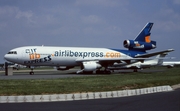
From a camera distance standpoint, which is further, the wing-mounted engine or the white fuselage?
the wing-mounted engine

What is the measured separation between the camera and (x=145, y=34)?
1729 inches

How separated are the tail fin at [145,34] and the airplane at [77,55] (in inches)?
22.0

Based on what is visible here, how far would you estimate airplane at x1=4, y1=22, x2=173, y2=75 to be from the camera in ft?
108

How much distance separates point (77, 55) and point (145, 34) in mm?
13332

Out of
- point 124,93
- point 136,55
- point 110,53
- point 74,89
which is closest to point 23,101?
point 74,89

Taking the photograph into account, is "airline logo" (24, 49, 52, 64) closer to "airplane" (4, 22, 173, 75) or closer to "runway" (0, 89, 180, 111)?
"airplane" (4, 22, 173, 75)

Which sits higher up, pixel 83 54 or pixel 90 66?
pixel 83 54

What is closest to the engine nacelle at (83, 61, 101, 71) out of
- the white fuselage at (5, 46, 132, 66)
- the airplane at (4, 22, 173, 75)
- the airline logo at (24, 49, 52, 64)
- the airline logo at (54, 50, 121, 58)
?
the airplane at (4, 22, 173, 75)

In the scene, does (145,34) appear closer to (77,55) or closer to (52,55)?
(77,55)

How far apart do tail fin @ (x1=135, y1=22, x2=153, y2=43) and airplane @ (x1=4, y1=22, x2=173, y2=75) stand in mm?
558

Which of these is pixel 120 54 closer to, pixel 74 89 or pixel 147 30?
pixel 147 30

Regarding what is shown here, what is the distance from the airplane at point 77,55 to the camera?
32812mm

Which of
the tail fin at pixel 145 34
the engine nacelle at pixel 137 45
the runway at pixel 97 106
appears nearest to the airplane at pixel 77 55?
the engine nacelle at pixel 137 45

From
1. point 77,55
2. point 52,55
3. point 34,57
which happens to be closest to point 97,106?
point 34,57
